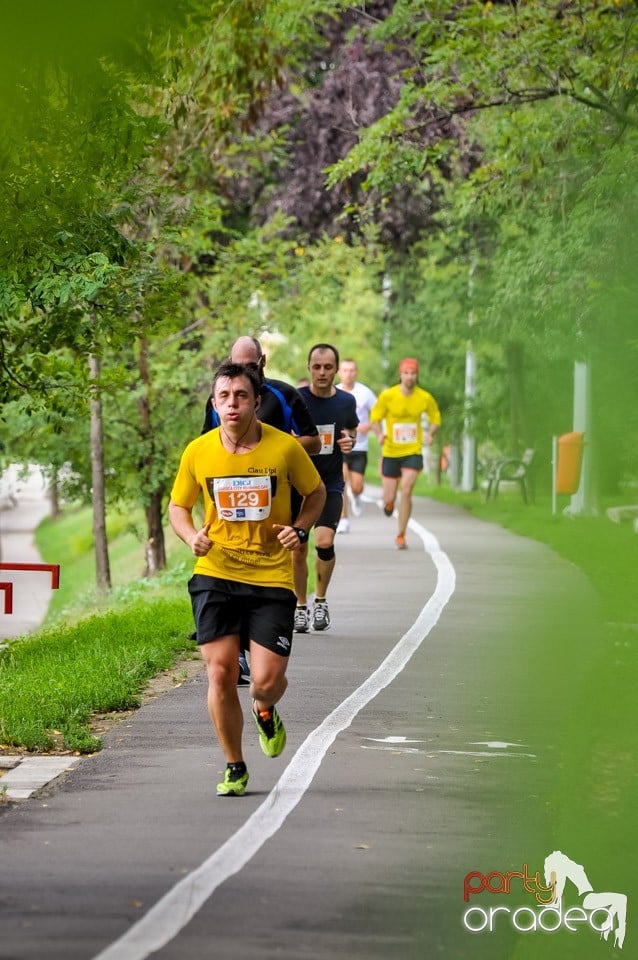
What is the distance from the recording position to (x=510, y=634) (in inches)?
552

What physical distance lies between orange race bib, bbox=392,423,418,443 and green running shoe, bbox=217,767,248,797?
44.9 ft

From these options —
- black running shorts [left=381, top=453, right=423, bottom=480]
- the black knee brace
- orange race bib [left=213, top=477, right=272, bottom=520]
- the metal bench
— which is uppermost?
orange race bib [left=213, top=477, right=272, bottom=520]

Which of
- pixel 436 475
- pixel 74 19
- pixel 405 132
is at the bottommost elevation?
pixel 436 475

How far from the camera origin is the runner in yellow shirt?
7879mm

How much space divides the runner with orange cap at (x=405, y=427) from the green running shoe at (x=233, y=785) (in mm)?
13292

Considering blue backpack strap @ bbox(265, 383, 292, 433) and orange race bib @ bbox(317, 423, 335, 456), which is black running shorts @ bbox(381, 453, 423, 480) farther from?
blue backpack strap @ bbox(265, 383, 292, 433)

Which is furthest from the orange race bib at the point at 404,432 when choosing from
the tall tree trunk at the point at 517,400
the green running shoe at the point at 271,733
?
the tall tree trunk at the point at 517,400

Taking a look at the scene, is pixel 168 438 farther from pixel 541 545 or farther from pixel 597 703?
pixel 597 703

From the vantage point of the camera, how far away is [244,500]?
7.88m

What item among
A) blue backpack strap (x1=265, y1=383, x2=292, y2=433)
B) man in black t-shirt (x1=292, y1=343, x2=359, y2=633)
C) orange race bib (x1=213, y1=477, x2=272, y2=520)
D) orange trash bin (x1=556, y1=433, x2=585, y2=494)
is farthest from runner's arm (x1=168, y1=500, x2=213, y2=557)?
orange trash bin (x1=556, y1=433, x2=585, y2=494)

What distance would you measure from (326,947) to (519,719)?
4.63 meters

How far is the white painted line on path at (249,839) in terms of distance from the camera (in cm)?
567

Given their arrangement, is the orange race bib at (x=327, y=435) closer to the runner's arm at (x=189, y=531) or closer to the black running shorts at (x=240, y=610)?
the runner's arm at (x=189, y=531)

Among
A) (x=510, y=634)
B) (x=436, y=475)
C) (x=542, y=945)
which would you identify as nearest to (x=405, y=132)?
(x=510, y=634)
